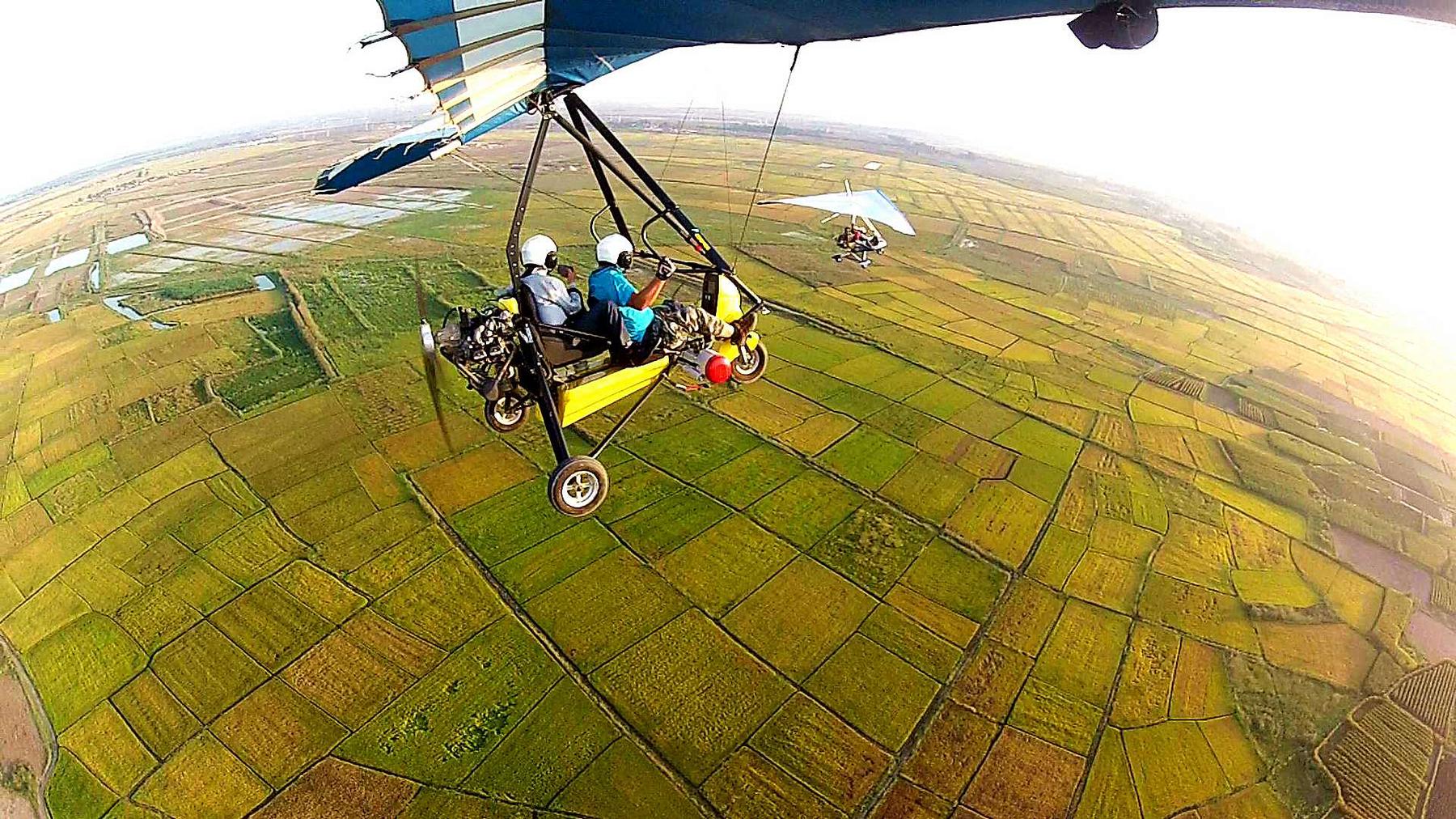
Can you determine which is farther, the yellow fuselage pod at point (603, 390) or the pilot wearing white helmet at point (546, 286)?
the yellow fuselage pod at point (603, 390)

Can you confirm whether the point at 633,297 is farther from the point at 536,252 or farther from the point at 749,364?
the point at 749,364

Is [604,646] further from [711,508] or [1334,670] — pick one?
[1334,670]

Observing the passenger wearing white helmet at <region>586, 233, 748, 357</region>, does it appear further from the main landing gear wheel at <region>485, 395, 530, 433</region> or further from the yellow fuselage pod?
the main landing gear wheel at <region>485, 395, 530, 433</region>

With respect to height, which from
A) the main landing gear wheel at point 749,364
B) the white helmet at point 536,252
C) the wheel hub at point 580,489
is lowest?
the wheel hub at point 580,489

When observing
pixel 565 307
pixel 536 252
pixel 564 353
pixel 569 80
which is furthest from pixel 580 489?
pixel 569 80

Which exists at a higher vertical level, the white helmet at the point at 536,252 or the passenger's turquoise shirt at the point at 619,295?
the white helmet at the point at 536,252

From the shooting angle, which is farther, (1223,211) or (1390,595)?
(1223,211)

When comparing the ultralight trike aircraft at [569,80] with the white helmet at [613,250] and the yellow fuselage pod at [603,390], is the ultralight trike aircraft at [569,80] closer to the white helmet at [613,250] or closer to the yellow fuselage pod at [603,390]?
the yellow fuselage pod at [603,390]

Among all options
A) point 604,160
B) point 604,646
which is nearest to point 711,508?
point 604,646

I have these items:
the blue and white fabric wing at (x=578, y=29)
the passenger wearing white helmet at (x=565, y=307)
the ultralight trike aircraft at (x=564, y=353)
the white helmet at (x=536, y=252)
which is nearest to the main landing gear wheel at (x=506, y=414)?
the ultralight trike aircraft at (x=564, y=353)
